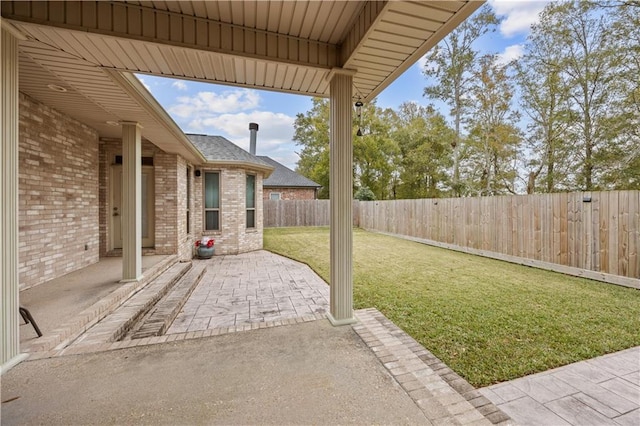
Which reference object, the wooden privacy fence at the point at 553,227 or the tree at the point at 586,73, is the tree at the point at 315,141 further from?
the tree at the point at 586,73

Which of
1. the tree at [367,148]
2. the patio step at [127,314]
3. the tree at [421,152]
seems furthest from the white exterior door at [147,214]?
the tree at [421,152]

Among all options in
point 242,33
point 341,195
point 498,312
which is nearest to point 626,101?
point 498,312

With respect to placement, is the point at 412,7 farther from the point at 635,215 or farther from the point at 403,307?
the point at 635,215

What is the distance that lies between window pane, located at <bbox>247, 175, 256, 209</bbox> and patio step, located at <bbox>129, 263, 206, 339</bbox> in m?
3.93

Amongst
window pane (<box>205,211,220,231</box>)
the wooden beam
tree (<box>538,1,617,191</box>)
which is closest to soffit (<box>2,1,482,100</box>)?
the wooden beam

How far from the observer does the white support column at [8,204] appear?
6.91 feet

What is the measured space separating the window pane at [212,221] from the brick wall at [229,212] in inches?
5.5

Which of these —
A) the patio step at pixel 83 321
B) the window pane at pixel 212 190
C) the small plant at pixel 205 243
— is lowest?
the patio step at pixel 83 321

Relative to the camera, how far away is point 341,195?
2.98 metres

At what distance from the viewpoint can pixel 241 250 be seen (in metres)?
Result: 8.48

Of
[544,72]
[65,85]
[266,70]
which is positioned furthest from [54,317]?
[544,72]

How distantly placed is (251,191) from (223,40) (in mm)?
6737

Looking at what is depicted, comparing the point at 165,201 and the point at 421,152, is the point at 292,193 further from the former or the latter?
the point at 165,201

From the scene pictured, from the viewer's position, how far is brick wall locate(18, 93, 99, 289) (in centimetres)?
375
